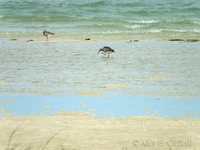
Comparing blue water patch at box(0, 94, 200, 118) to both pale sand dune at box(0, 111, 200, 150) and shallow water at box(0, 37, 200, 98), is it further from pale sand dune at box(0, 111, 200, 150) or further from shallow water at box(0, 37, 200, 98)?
shallow water at box(0, 37, 200, 98)

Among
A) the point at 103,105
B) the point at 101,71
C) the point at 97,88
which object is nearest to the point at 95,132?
the point at 103,105

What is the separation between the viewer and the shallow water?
7.57 m

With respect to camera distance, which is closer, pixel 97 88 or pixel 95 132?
pixel 95 132

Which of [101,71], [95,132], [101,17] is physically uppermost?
[101,17]

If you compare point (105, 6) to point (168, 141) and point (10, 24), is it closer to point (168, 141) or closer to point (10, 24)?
point (10, 24)

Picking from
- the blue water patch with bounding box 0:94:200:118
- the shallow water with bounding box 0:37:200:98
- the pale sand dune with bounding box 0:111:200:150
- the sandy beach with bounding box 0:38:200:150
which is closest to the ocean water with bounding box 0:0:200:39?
the sandy beach with bounding box 0:38:200:150

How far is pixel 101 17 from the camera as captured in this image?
107 feet

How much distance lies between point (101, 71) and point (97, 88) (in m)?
2.16

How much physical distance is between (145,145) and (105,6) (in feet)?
117

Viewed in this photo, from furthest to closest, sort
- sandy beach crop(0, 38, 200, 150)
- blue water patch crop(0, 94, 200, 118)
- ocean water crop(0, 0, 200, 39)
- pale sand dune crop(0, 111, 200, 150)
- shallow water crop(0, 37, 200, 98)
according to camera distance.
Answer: ocean water crop(0, 0, 200, 39) < shallow water crop(0, 37, 200, 98) < blue water patch crop(0, 94, 200, 118) < sandy beach crop(0, 38, 200, 150) < pale sand dune crop(0, 111, 200, 150)

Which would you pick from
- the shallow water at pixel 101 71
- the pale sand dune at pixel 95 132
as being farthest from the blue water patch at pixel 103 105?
the shallow water at pixel 101 71

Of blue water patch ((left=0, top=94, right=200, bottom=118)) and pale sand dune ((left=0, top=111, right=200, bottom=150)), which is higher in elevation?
pale sand dune ((left=0, top=111, right=200, bottom=150))

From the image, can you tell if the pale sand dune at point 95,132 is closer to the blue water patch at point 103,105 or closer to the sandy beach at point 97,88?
the sandy beach at point 97,88

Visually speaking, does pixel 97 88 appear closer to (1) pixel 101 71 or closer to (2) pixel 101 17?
(1) pixel 101 71
